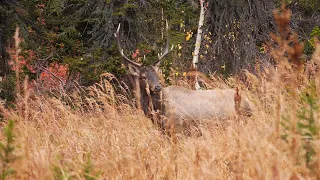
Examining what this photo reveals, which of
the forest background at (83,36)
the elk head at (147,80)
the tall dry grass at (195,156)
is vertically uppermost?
the forest background at (83,36)

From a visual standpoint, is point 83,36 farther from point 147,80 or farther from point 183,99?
point 183,99

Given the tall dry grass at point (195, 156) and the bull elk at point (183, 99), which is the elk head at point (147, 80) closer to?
the bull elk at point (183, 99)

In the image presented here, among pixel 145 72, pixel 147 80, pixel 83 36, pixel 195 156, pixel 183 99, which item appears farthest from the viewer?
pixel 83 36

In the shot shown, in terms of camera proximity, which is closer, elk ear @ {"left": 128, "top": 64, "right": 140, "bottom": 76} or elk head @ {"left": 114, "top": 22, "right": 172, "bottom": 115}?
elk head @ {"left": 114, "top": 22, "right": 172, "bottom": 115}

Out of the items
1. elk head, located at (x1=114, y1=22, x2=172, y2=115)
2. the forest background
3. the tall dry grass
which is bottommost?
the tall dry grass

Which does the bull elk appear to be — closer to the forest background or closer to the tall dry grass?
the forest background

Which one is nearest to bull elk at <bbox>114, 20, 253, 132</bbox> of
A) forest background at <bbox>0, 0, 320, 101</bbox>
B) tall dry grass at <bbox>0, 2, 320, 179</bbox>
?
forest background at <bbox>0, 0, 320, 101</bbox>

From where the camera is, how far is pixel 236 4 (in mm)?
13172

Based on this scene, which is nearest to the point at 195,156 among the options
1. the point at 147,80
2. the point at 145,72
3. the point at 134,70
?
the point at 147,80

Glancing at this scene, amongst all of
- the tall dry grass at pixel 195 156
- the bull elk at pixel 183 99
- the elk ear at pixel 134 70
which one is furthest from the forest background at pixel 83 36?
the tall dry grass at pixel 195 156

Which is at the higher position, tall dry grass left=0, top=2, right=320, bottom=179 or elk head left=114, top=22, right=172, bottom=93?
elk head left=114, top=22, right=172, bottom=93

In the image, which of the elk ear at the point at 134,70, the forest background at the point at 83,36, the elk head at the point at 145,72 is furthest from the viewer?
the elk ear at the point at 134,70

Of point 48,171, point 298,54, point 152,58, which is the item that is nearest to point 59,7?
point 152,58

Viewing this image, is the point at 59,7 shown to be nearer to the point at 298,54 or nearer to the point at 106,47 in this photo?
the point at 106,47
